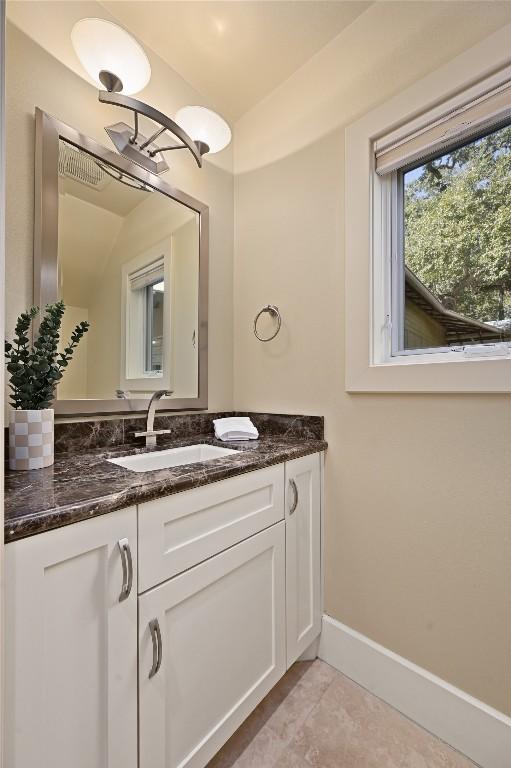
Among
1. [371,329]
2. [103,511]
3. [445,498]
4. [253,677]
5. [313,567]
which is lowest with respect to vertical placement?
[253,677]

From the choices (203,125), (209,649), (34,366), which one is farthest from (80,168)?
(209,649)

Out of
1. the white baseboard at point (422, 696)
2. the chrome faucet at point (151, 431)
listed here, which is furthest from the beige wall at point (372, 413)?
the chrome faucet at point (151, 431)

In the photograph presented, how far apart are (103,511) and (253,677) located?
797mm

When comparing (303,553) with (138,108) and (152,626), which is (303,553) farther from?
Result: (138,108)

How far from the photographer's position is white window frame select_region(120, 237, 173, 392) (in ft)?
4.39

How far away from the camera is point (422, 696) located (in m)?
1.12

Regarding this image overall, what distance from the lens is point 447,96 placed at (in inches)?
42.9

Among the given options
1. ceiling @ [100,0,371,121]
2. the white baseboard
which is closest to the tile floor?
the white baseboard

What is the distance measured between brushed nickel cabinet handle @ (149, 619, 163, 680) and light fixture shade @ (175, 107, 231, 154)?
1681 millimetres

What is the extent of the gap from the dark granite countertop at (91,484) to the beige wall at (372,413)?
1.12 feet

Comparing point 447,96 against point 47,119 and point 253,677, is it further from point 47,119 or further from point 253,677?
point 253,677

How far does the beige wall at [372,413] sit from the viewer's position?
1.04 meters

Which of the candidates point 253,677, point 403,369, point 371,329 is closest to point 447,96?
point 371,329

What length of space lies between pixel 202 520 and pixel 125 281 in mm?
969
